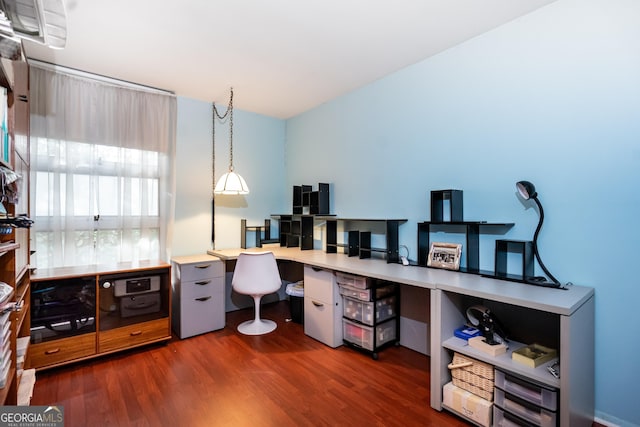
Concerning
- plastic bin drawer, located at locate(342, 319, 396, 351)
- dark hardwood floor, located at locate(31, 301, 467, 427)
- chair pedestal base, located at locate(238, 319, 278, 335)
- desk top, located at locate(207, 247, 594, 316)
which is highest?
desk top, located at locate(207, 247, 594, 316)

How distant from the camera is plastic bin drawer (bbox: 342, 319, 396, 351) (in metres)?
2.54

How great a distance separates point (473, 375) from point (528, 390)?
279 millimetres

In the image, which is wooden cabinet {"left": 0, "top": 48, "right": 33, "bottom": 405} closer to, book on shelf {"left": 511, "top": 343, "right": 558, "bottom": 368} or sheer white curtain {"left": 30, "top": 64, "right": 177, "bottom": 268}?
sheer white curtain {"left": 30, "top": 64, "right": 177, "bottom": 268}

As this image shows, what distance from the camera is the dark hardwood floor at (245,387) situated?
1.80m

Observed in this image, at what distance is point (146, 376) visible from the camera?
2.26 m

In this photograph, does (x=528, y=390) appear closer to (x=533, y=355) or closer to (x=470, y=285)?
(x=533, y=355)

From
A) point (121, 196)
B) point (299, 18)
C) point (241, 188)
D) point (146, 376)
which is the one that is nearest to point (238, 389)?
point (146, 376)

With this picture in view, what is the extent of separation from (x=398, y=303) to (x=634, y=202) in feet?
5.71

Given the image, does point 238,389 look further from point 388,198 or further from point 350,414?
point 388,198

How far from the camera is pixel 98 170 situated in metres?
2.87

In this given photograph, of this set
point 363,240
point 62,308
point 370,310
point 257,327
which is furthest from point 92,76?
point 370,310

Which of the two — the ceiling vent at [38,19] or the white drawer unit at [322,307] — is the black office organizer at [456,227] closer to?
the white drawer unit at [322,307]

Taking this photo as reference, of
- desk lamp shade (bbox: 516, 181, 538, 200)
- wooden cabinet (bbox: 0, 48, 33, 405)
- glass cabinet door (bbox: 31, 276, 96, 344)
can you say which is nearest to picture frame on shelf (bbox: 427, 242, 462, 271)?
desk lamp shade (bbox: 516, 181, 538, 200)

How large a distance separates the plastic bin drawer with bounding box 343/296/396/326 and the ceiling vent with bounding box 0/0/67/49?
8.17ft
